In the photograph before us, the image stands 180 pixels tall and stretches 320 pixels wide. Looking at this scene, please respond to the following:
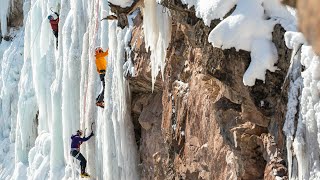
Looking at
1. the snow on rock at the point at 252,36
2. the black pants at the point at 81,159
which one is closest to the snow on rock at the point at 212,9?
the snow on rock at the point at 252,36

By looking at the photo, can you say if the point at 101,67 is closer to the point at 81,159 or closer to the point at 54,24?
the point at 81,159

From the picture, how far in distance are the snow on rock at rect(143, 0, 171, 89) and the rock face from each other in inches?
6.0

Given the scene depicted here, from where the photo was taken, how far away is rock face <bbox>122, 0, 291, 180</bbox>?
4445mm

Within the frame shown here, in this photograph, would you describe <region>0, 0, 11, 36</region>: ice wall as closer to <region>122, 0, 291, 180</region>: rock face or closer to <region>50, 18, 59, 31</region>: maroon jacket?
→ <region>50, 18, 59, 31</region>: maroon jacket

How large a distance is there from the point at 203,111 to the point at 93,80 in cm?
346

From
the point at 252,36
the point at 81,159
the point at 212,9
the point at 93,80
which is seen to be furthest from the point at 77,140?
the point at 252,36

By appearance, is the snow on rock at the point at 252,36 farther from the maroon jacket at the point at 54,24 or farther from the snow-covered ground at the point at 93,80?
the maroon jacket at the point at 54,24

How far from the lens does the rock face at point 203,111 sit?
14.6 feet

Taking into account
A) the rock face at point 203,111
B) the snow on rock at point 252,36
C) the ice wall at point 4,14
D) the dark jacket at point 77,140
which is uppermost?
the ice wall at point 4,14

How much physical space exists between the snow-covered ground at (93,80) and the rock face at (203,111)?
159 mm

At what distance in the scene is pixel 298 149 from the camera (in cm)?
367

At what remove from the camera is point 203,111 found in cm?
622

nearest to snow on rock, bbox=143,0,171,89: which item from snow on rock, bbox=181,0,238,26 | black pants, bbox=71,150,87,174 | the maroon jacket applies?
snow on rock, bbox=181,0,238,26

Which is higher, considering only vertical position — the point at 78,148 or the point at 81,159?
the point at 78,148
